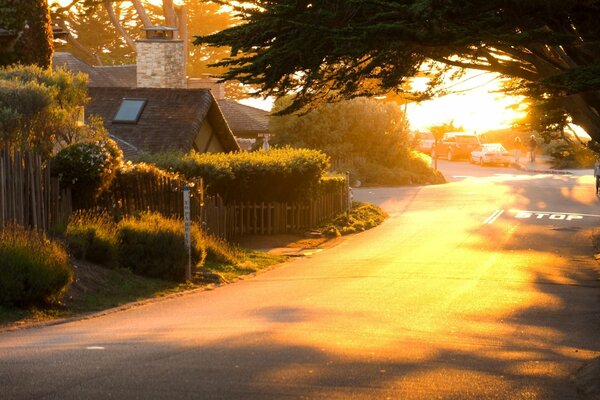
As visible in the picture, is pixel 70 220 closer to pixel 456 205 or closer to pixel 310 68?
pixel 310 68

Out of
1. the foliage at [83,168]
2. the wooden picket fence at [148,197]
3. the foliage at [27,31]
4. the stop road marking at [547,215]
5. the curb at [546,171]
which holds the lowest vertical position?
the curb at [546,171]

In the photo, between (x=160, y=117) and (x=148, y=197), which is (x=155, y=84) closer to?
(x=160, y=117)

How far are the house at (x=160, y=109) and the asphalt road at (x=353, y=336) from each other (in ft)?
33.8

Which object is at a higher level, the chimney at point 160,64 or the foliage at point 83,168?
the chimney at point 160,64

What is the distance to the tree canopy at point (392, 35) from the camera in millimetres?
13734

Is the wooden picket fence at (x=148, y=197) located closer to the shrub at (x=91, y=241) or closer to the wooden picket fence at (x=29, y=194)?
the shrub at (x=91, y=241)

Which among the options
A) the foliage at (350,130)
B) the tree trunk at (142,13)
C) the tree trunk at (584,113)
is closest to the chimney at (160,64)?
the tree trunk at (142,13)

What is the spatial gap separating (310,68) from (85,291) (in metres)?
7.05

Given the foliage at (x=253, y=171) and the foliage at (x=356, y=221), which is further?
the foliage at (x=356, y=221)

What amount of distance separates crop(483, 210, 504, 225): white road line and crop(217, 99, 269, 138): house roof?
1941 cm

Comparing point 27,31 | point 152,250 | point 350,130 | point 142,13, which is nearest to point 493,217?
point 27,31

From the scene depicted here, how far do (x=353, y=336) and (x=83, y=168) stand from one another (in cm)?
1147

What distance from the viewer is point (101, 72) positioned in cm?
5969

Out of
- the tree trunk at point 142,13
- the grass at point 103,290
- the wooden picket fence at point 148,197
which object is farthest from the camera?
the tree trunk at point 142,13
